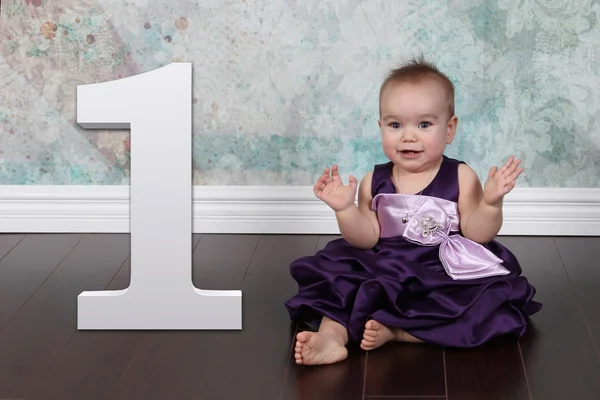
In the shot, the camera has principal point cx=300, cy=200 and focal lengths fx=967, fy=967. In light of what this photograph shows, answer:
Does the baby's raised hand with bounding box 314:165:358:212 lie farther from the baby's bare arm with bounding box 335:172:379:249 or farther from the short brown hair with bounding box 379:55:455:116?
the short brown hair with bounding box 379:55:455:116

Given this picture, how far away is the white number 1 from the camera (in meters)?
1.87

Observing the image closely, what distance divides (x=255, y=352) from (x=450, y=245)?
17.7 inches

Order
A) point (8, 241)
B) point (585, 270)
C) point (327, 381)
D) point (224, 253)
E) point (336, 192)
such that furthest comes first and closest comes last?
point (8, 241) → point (224, 253) → point (585, 270) → point (336, 192) → point (327, 381)

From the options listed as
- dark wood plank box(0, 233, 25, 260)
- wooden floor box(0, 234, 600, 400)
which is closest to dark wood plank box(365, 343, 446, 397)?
wooden floor box(0, 234, 600, 400)

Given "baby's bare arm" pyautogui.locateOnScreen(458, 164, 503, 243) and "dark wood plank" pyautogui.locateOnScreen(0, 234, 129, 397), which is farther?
"baby's bare arm" pyautogui.locateOnScreen(458, 164, 503, 243)

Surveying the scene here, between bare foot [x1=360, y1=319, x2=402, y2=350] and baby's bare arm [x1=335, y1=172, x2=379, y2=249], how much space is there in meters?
0.22

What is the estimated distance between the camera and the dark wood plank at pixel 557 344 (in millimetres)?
1679

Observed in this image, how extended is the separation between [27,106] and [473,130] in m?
1.22

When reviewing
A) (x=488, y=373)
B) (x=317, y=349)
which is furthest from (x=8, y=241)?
(x=488, y=373)

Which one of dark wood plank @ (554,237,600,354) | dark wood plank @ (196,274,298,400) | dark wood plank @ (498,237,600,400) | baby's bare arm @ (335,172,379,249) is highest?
baby's bare arm @ (335,172,379,249)

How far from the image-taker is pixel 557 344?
1873 millimetres

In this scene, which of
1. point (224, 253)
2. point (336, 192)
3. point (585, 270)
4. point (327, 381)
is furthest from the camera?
point (224, 253)

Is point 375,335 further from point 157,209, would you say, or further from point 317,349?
point 157,209

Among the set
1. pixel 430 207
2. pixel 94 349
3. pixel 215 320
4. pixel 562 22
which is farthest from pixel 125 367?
pixel 562 22
